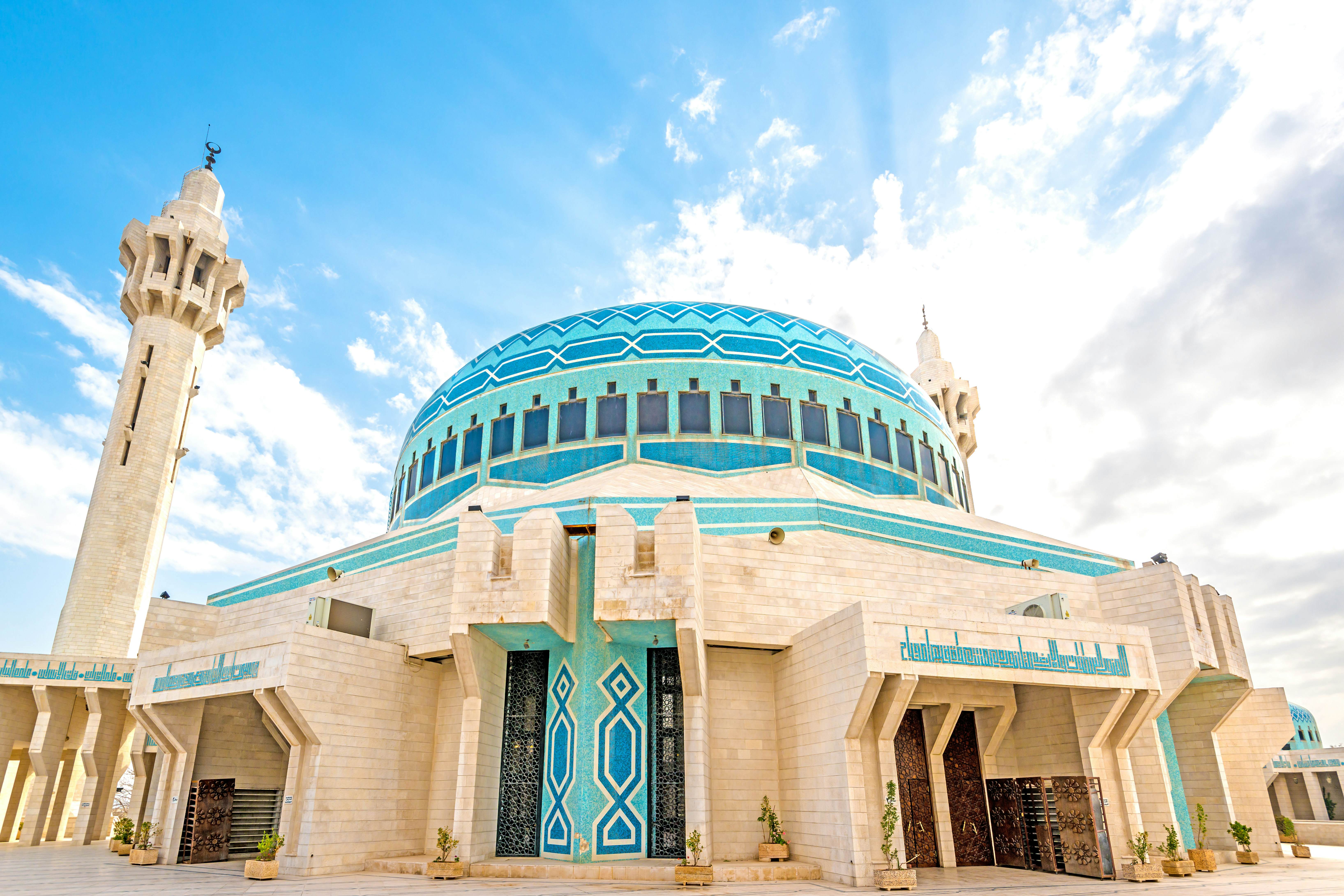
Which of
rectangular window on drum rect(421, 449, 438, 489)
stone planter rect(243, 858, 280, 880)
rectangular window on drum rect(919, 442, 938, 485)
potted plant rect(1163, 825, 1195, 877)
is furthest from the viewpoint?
rectangular window on drum rect(919, 442, 938, 485)

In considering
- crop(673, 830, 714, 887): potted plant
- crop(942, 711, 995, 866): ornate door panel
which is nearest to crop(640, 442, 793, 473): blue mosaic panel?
crop(942, 711, 995, 866): ornate door panel

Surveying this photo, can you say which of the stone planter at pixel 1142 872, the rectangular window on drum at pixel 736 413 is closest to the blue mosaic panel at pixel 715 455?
the rectangular window on drum at pixel 736 413

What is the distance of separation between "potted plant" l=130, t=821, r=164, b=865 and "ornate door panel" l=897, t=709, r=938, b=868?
13.9m

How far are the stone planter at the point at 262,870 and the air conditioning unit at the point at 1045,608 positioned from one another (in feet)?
42.3

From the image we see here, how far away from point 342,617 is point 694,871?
8.38m

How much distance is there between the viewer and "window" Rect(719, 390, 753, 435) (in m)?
22.2

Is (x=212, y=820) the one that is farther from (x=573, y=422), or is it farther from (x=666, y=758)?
(x=573, y=422)

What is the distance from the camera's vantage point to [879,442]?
23.9m

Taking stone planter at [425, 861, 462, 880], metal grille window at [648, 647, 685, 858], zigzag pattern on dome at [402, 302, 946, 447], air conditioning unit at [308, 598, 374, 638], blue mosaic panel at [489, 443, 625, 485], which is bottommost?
stone planter at [425, 861, 462, 880]

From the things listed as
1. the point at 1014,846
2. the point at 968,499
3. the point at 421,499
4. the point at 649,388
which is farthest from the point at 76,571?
the point at 968,499

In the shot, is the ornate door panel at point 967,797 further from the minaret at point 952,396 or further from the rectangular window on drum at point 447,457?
the minaret at point 952,396

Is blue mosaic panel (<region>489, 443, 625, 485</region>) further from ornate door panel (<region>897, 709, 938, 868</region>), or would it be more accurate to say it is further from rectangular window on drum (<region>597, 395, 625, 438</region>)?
ornate door panel (<region>897, 709, 938, 868</region>)

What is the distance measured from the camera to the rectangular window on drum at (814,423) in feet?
74.3

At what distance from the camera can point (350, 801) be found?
46.4 ft
